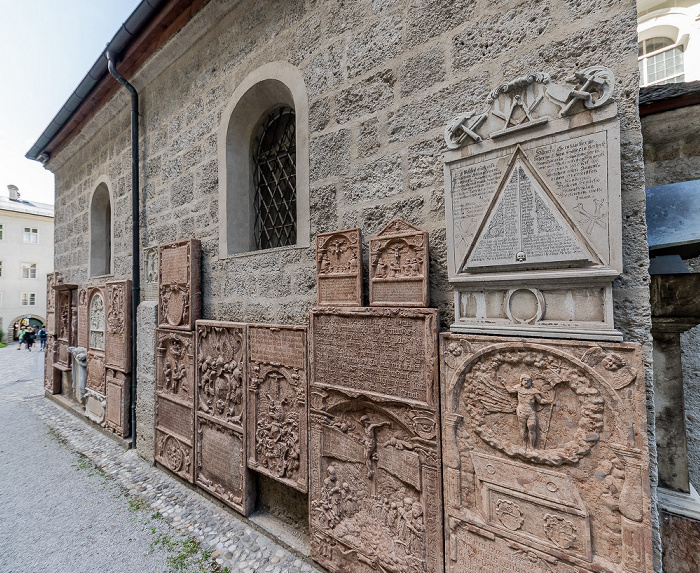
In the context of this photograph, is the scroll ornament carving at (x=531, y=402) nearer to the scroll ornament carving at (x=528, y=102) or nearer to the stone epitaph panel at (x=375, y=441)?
the stone epitaph panel at (x=375, y=441)

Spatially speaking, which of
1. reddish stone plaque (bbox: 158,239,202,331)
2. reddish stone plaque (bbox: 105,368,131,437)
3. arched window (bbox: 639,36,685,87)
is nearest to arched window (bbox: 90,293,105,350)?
reddish stone plaque (bbox: 105,368,131,437)

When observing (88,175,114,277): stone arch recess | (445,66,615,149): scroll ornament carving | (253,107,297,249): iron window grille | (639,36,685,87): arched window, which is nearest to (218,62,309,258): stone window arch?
(253,107,297,249): iron window grille

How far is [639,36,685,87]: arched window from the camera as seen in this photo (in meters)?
6.26

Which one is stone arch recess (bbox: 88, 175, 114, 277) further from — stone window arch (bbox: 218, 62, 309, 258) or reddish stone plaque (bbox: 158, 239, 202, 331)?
stone window arch (bbox: 218, 62, 309, 258)

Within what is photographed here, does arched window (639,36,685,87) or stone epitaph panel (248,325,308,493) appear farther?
arched window (639,36,685,87)

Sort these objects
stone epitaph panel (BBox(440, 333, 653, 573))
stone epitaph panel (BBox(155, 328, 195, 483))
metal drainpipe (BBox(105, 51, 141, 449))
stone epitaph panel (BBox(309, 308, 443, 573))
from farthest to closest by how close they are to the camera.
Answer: metal drainpipe (BBox(105, 51, 141, 449)) < stone epitaph panel (BBox(155, 328, 195, 483)) < stone epitaph panel (BBox(309, 308, 443, 573)) < stone epitaph panel (BBox(440, 333, 653, 573))

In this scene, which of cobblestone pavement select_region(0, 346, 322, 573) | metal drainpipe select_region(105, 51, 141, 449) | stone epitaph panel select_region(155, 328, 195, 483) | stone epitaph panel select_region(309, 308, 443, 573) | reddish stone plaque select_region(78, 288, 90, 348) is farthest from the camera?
reddish stone plaque select_region(78, 288, 90, 348)

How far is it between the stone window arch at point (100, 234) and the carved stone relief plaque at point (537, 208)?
574 centimetres

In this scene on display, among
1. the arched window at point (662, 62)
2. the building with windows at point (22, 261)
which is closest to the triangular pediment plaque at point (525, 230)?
the arched window at point (662, 62)

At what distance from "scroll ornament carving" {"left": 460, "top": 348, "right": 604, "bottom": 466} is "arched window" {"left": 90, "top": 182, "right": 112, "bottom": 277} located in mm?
5850

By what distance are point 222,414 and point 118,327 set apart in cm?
225

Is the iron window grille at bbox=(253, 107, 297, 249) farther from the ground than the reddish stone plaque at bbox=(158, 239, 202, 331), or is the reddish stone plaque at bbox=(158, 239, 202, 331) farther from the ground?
the iron window grille at bbox=(253, 107, 297, 249)

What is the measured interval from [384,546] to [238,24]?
12.9 ft

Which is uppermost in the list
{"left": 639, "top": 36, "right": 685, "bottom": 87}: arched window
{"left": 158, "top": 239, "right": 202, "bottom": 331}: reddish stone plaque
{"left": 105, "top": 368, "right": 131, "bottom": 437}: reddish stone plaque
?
{"left": 639, "top": 36, "right": 685, "bottom": 87}: arched window
